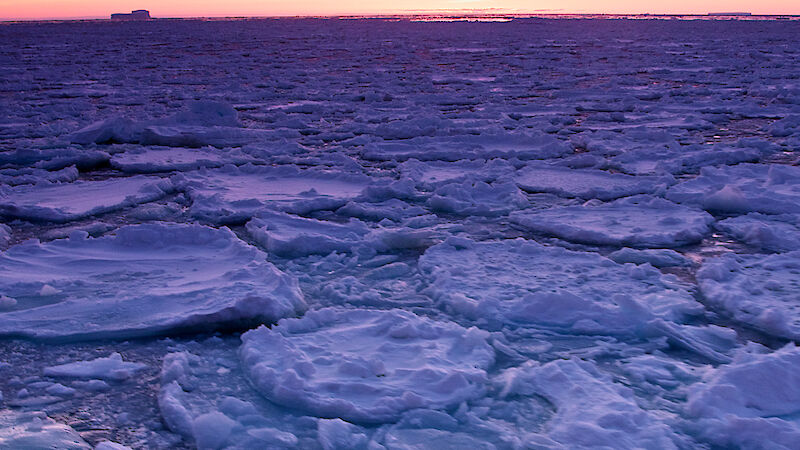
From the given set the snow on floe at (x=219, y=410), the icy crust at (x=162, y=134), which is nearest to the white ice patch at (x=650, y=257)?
the snow on floe at (x=219, y=410)

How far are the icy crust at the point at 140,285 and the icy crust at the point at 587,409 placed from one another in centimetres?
72

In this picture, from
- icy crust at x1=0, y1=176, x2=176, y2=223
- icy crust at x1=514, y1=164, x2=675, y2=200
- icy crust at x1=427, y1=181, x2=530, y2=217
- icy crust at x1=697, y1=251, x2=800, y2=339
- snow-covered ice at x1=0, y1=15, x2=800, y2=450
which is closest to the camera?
snow-covered ice at x1=0, y1=15, x2=800, y2=450

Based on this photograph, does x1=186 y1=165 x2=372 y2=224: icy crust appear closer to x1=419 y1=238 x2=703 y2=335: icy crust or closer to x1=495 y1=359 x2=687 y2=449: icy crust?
x1=419 y1=238 x2=703 y2=335: icy crust

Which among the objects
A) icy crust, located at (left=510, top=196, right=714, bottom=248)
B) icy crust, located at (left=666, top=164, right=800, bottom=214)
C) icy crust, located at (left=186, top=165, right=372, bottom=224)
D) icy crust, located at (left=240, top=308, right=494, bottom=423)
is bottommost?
icy crust, located at (left=186, top=165, right=372, bottom=224)

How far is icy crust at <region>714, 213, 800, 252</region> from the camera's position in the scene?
101 inches

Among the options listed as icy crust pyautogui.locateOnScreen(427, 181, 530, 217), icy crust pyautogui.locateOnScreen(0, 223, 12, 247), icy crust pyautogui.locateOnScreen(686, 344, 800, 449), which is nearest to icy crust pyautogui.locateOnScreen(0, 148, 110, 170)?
icy crust pyautogui.locateOnScreen(0, 223, 12, 247)

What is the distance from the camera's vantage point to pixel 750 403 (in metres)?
1.50

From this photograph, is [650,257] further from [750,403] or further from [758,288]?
[750,403]

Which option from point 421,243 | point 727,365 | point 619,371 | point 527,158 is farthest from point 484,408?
point 527,158

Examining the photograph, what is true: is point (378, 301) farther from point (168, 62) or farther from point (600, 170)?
point (168, 62)

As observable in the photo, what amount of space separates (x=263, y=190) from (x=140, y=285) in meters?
1.30

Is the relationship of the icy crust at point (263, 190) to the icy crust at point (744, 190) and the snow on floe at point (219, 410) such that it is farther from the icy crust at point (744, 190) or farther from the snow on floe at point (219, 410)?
the icy crust at point (744, 190)

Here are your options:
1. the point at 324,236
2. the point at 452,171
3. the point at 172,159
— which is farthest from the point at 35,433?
the point at 172,159

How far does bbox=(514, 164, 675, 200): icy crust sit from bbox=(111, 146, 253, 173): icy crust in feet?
5.34
